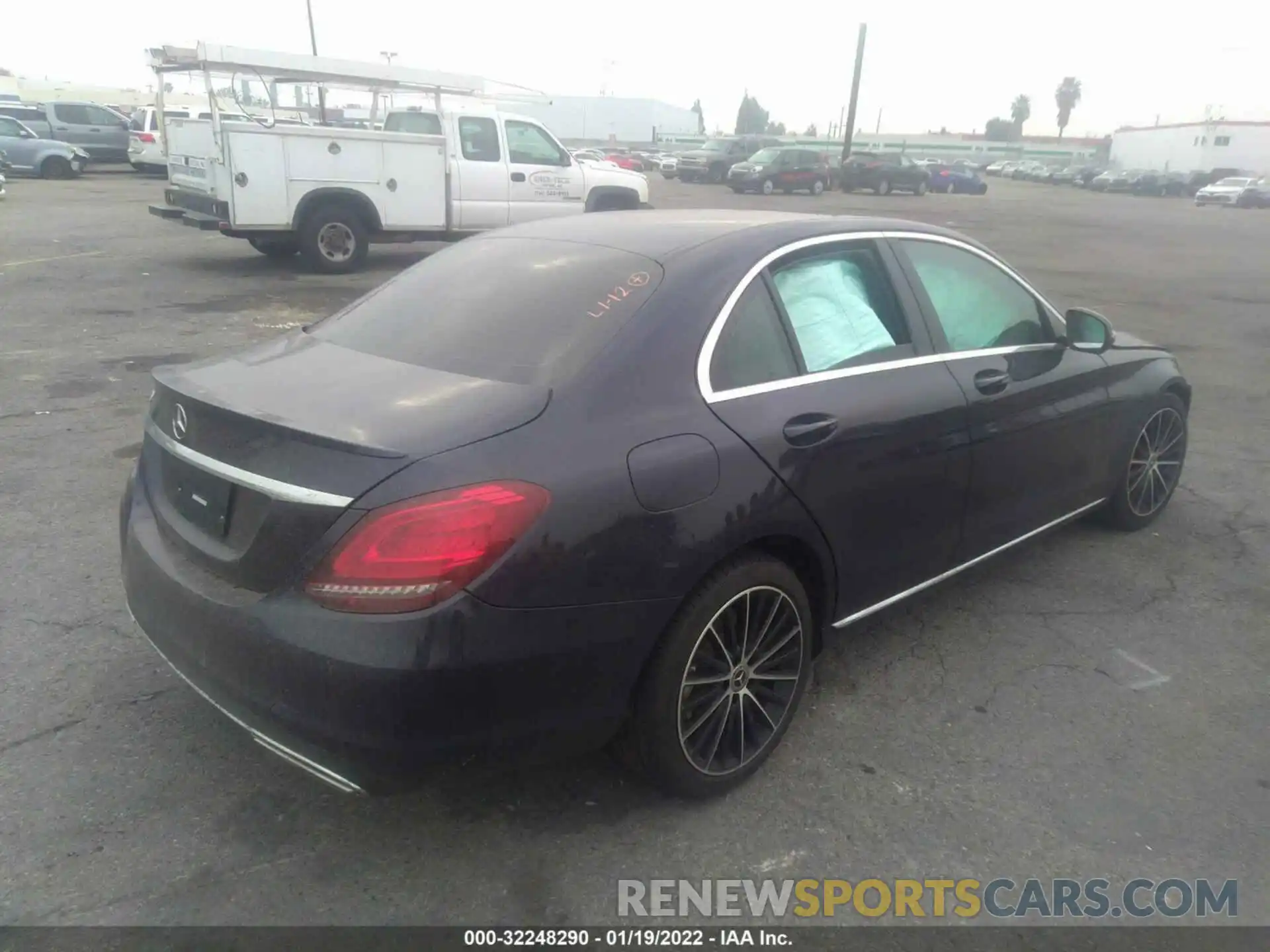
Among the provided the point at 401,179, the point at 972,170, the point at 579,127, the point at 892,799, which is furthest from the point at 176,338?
the point at 579,127

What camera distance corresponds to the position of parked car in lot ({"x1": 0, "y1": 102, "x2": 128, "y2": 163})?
96.7 feet

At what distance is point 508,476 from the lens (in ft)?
7.97

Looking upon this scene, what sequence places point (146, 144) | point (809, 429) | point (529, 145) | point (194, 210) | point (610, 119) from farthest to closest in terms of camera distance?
point (610, 119), point (146, 144), point (529, 145), point (194, 210), point (809, 429)

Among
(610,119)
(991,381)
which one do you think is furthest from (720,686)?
(610,119)

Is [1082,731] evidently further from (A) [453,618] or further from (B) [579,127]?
(B) [579,127]

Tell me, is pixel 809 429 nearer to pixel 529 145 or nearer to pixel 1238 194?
pixel 529 145

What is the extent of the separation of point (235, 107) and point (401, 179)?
141 inches

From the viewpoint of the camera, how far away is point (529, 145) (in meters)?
14.0

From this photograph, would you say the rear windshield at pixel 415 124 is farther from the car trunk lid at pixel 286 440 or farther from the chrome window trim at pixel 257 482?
the chrome window trim at pixel 257 482

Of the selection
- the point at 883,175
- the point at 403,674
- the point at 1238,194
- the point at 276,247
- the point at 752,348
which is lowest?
the point at 1238,194

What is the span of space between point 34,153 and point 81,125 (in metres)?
3.89

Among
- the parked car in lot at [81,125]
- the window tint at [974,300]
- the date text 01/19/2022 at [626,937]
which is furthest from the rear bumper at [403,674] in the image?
the parked car in lot at [81,125]

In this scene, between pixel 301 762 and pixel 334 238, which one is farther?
pixel 334 238

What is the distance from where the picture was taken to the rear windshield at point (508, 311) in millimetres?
2891
